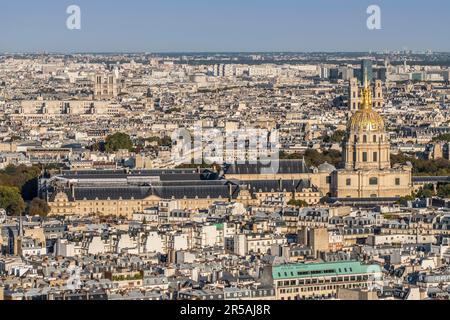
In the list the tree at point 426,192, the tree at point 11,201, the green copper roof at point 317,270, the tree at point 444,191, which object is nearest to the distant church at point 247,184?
the tree at point 426,192

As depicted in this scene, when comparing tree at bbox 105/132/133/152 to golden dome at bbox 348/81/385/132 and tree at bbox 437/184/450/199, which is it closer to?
golden dome at bbox 348/81/385/132

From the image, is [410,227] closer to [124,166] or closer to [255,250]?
[255,250]

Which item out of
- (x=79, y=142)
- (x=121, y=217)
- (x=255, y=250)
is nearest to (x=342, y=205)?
(x=121, y=217)

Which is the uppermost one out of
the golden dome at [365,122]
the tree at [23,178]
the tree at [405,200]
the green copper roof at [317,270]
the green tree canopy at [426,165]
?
the golden dome at [365,122]

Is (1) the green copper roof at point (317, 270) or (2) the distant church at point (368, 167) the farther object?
(2) the distant church at point (368, 167)

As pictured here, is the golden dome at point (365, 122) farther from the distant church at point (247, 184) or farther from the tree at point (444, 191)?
the tree at point (444, 191)
